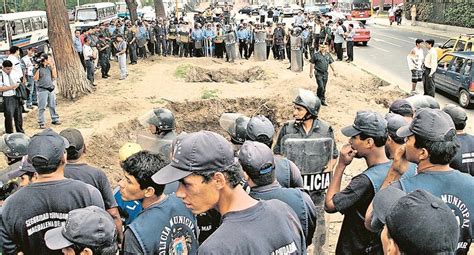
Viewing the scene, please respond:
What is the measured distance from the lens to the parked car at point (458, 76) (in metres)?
13.2

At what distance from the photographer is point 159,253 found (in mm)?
3066

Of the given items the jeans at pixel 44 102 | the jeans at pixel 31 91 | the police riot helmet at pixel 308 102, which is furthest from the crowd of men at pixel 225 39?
the police riot helmet at pixel 308 102

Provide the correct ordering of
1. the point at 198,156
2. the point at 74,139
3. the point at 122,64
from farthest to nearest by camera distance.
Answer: the point at 122,64 < the point at 74,139 < the point at 198,156

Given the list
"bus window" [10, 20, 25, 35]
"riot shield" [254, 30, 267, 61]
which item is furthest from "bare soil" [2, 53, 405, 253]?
"bus window" [10, 20, 25, 35]

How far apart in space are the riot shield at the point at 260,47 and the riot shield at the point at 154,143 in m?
15.9

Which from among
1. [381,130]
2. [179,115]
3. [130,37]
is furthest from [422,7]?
[381,130]

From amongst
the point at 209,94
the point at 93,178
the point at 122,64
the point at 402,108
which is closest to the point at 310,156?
the point at 402,108

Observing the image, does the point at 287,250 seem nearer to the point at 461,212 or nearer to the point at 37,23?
the point at 461,212

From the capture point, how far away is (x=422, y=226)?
6.77ft

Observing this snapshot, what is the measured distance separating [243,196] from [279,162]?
161cm

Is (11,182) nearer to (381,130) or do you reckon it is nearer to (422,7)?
(381,130)

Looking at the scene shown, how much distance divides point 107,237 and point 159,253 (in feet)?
1.66

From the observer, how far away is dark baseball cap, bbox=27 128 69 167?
138 inches

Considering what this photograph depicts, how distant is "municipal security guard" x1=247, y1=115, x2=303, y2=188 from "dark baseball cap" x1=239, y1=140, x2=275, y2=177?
773mm
